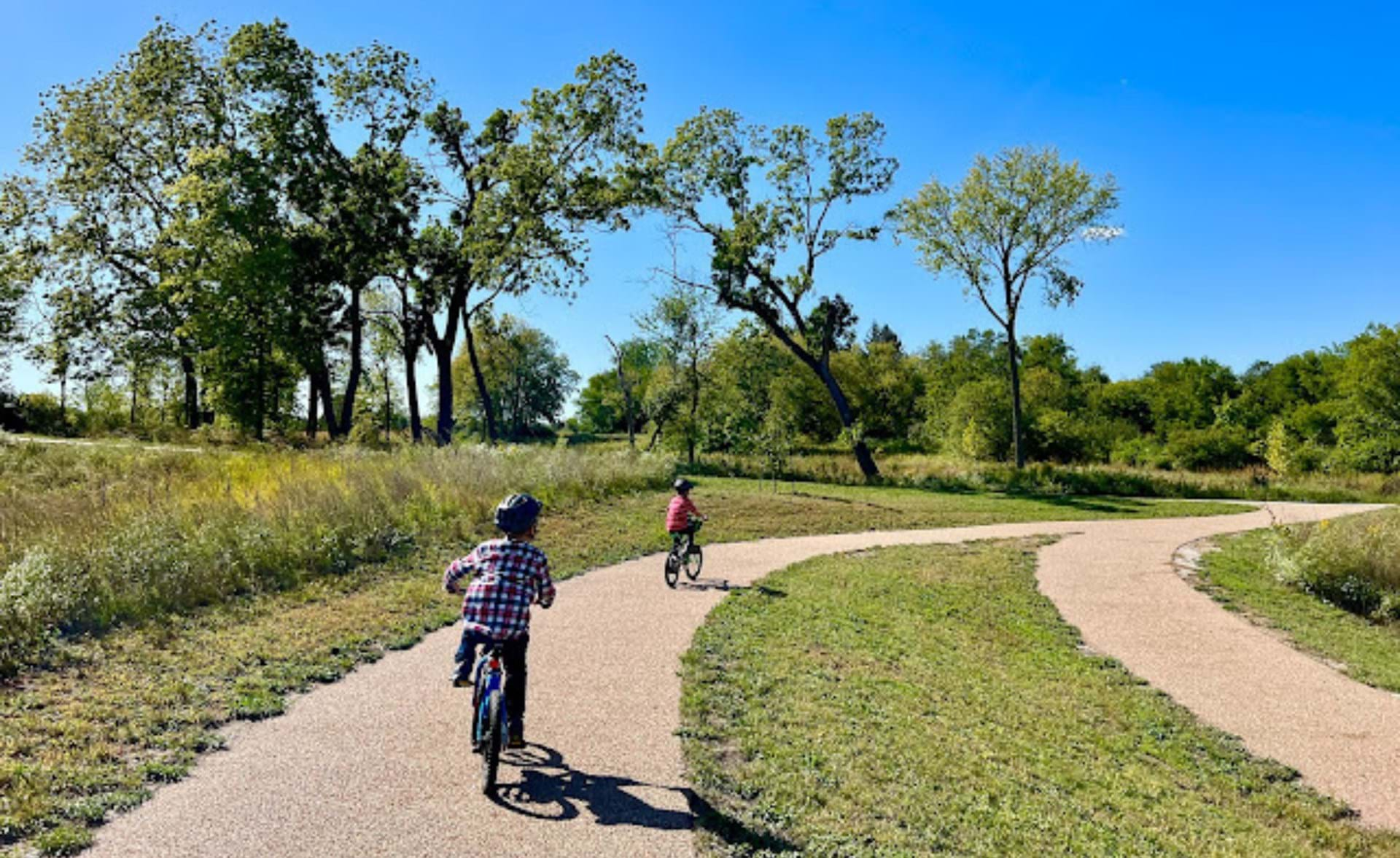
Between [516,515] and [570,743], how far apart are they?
1651 mm

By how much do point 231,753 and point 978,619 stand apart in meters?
8.84

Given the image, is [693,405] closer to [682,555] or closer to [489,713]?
[682,555]

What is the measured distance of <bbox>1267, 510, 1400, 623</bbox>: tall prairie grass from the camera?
13305mm

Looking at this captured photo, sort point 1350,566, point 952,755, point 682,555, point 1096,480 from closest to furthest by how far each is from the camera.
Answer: point 952,755 < point 682,555 < point 1350,566 < point 1096,480

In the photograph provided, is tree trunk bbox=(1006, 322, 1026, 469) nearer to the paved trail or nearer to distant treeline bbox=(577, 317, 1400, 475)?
distant treeline bbox=(577, 317, 1400, 475)

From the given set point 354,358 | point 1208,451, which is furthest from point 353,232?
point 1208,451

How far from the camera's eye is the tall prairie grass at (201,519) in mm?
8219

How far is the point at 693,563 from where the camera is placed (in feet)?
41.4

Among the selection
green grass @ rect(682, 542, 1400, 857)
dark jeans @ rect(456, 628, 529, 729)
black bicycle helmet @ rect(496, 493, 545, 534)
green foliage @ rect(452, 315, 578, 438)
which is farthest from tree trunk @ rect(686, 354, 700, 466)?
dark jeans @ rect(456, 628, 529, 729)

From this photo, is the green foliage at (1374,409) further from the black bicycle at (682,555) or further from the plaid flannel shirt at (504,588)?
the plaid flannel shirt at (504,588)

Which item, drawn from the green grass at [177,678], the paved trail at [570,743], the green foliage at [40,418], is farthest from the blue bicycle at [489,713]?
the green foliage at [40,418]

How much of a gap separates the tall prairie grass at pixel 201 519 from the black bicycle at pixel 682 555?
419cm

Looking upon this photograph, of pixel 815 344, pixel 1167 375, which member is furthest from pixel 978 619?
pixel 1167 375

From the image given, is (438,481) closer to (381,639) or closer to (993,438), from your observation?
(381,639)
